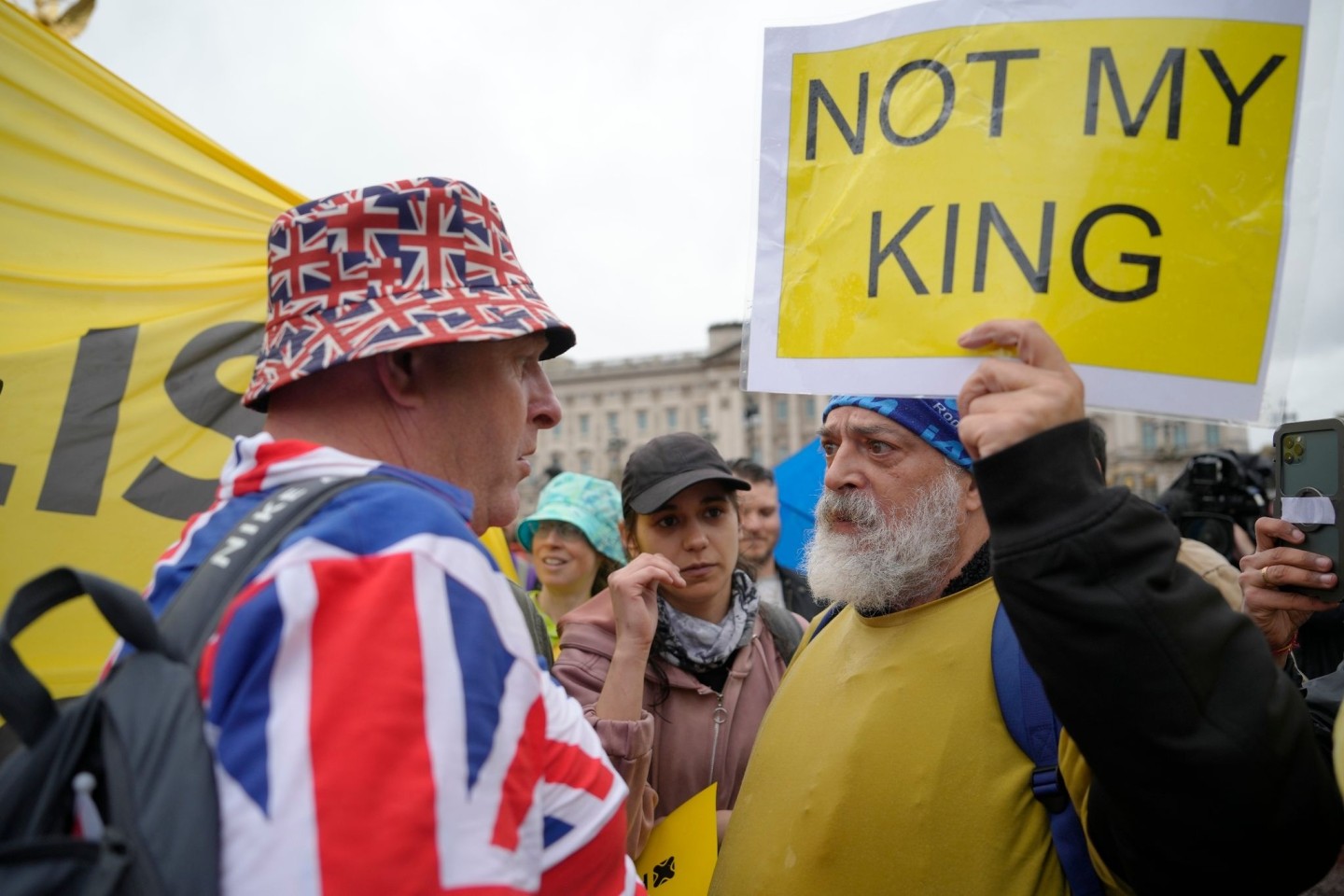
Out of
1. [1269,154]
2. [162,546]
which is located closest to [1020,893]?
[1269,154]

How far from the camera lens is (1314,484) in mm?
1745

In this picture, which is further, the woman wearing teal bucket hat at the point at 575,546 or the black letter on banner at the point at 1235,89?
the woman wearing teal bucket hat at the point at 575,546

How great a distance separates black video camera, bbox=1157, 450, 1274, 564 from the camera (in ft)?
15.6

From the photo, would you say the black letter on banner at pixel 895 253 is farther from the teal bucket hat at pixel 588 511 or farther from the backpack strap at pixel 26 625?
the teal bucket hat at pixel 588 511

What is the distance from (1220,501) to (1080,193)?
4.23m

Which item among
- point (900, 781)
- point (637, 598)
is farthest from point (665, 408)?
point (900, 781)

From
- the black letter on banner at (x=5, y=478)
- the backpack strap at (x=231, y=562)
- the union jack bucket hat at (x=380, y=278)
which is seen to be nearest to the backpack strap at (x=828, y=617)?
the union jack bucket hat at (x=380, y=278)

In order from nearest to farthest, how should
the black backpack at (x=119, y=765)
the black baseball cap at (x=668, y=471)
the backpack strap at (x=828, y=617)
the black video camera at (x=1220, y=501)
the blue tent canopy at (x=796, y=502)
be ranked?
the black backpack at (x=119, y=765) < the backpack strap at (x=828, y=617) < the black baseball cap at (x=668, y=471) < the black video camera at (x=1220, y=501) < the blue tent canopy at (x=796, y=502)

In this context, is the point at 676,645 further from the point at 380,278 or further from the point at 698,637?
the point at 380,278

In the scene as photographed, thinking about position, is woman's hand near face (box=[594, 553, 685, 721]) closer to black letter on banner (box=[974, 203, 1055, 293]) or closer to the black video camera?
black letter on banner (box=[974, 203, 1055, 293])

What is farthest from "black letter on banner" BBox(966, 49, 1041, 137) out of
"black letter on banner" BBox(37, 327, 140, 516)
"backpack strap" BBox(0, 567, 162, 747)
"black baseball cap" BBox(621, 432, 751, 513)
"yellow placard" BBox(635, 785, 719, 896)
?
"black letter on banner" BBox(37, 327, 140, 516)

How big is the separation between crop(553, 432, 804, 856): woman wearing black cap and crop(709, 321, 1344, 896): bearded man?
353 mm

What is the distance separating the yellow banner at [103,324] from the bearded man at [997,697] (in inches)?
81.2

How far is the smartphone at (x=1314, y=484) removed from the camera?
1.68m
